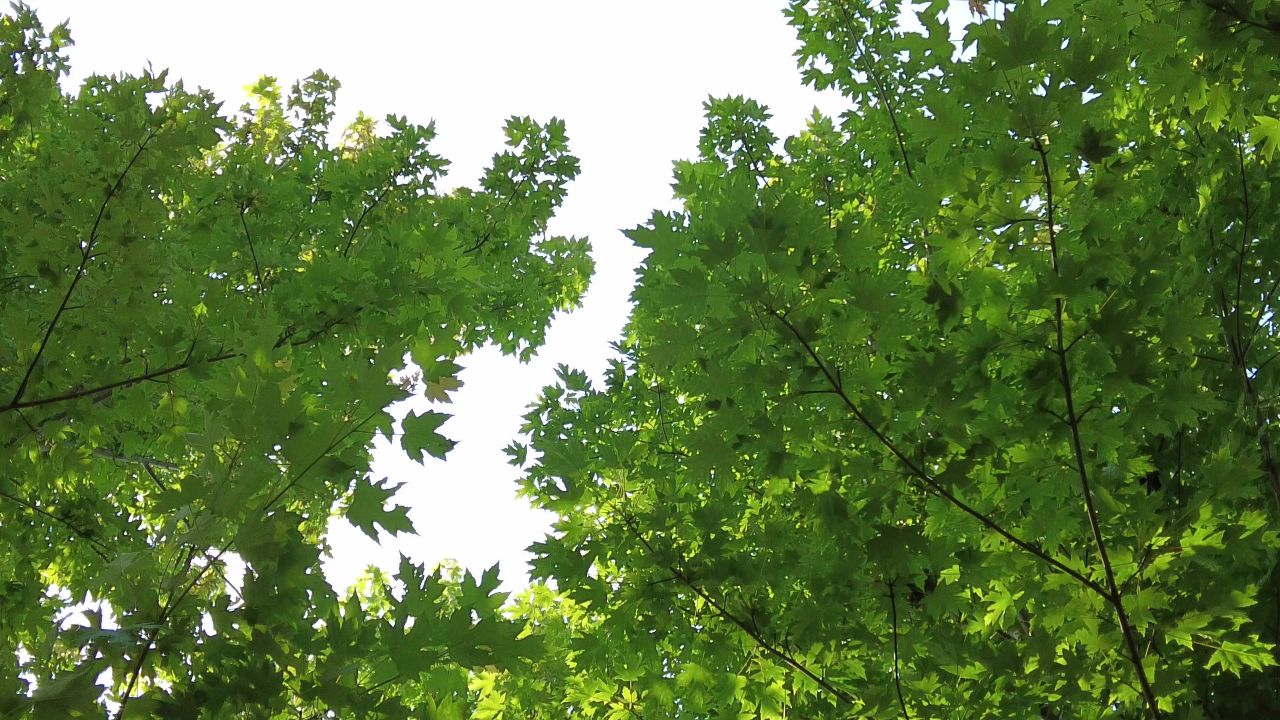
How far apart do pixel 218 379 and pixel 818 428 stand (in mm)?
1543

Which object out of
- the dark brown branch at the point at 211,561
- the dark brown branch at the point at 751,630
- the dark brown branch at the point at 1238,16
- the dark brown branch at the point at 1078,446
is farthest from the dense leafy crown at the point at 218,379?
the dark brown branch at the point at 1238,16

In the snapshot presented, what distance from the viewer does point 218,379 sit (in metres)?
1.81

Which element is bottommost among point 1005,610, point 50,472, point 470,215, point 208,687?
point 208,687

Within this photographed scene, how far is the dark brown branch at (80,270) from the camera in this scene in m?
2.33

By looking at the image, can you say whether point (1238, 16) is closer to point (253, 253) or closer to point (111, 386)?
point (111, 386)

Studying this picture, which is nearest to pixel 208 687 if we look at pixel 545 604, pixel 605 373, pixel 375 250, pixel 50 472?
pixel 375 250

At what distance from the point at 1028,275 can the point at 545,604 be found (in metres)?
4.67

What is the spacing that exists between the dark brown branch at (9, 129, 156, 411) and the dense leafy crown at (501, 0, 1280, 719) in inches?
65.2

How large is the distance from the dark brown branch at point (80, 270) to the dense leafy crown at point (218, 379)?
2cm

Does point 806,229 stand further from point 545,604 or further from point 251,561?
point 545,604

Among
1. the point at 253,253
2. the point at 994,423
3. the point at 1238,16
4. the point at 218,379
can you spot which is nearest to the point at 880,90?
the point at 1238,16

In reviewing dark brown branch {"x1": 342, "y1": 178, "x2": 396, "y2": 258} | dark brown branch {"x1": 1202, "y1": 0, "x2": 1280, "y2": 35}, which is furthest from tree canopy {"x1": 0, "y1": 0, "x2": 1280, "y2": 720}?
dark brown branch {"x1": 342, "y1": 178, "x2": 396, "y2": 258}

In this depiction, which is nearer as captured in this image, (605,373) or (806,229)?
(806,229)

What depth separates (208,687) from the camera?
1498mm
